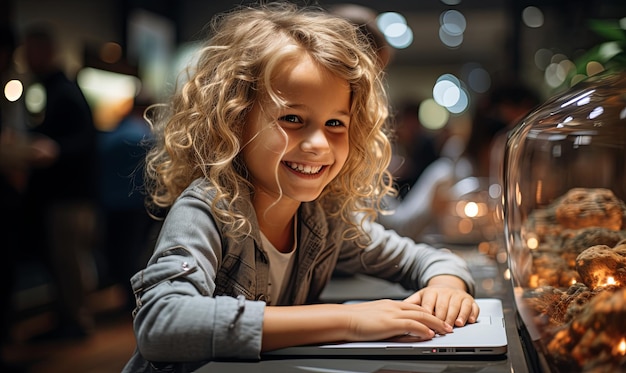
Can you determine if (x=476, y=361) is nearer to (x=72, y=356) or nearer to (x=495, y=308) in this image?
(x=495, y=308)

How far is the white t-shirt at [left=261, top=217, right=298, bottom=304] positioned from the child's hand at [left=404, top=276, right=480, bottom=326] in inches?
7.9

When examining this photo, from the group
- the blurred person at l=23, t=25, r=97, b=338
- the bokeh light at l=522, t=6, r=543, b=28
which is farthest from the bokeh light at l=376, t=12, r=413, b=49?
the blurred person at l=23, t=25, r=97, b=338

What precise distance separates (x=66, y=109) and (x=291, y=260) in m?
3.10

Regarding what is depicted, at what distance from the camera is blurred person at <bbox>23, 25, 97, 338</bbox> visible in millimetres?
3879

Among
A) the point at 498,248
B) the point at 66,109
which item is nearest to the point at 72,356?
the point at 66,109

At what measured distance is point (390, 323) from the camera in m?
0.83

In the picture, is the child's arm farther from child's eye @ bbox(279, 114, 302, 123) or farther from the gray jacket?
child's eye @ bbox(279, 114, 302, 123)

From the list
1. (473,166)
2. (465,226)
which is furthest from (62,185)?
(465,226)

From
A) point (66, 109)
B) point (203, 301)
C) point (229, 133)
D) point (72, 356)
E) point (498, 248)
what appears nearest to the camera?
point (203, 301)

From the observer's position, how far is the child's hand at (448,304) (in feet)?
2.98

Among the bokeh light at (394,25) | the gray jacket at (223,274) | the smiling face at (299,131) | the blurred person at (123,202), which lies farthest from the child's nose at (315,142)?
the bokeh light at (394,25)

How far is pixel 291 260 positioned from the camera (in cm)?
109

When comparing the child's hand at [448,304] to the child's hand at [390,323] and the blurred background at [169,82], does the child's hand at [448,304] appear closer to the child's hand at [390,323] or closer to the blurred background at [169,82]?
the child's hand at [390,323]

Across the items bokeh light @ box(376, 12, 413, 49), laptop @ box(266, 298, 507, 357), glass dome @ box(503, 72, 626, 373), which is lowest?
bokeh light @ box(376, 12, 413, 49)
